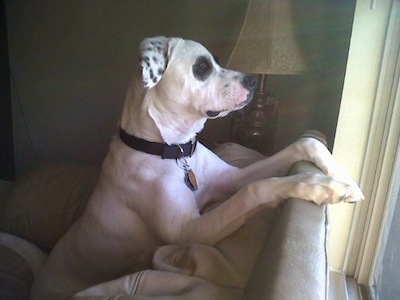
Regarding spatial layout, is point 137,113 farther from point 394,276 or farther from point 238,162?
point 394,276

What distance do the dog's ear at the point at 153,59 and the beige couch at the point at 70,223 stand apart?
1.58ft

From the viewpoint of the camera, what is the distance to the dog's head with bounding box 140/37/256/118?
1.26 meters

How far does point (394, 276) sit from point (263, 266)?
0.70 m

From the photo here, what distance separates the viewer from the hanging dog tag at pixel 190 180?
126cm

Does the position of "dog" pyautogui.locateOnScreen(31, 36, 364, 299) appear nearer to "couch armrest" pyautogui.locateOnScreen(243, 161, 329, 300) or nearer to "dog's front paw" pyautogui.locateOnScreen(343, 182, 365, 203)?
"dog's front paw" pyautogui.locateOnScreen(343, 182, 365, 203)

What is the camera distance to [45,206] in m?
1.83

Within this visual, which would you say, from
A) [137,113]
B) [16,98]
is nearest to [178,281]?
[137,113]

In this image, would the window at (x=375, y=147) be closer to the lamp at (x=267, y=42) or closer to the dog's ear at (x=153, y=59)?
the lamp at (x=267, y=42)

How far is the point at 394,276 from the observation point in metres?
1.24

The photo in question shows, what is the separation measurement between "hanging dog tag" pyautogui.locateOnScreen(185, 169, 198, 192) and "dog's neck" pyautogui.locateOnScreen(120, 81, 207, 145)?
10cm

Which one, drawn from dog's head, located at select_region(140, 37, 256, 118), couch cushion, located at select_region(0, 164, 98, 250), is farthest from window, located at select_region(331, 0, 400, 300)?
couch cushion, located at select_region(0, 164, 98, 250)

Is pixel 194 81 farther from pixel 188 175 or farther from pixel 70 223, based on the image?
pixel 70 223

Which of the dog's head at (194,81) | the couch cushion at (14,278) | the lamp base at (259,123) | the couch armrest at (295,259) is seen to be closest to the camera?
the couch armrest at (295,259)

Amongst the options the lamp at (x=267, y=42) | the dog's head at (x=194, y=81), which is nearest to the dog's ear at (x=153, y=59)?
the dog's head at (x=194, y=81)
